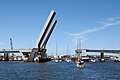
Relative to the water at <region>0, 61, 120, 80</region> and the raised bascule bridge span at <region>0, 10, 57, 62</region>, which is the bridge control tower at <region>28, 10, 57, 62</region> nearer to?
the raised bascule bridge span at <region>0, 10, 57, 62</region>

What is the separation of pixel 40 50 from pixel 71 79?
63900 mm

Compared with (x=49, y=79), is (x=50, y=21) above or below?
above

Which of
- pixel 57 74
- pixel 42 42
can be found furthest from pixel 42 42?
pixel 57 74

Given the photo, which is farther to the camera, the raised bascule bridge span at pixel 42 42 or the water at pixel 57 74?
the raised bascule bridge span at pixel 42 42

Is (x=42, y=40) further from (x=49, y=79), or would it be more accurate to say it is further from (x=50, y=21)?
(x=49, y=79)

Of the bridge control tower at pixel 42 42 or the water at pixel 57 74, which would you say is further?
the bridge control tower at pixel 42 42

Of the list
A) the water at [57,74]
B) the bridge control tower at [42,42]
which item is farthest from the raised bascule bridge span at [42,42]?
the water at [57,74]

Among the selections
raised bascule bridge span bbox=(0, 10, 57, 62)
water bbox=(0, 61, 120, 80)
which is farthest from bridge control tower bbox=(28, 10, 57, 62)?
water bbox=(0, 61, 120, 80)

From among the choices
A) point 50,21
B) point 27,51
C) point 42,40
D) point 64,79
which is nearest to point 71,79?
point 64,79

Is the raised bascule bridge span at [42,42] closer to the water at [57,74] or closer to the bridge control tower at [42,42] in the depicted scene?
the bridge control tower at [42,42]

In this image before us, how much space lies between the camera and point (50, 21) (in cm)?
8750

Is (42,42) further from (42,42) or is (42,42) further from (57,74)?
(57,74)

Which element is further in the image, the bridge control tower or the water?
the bridge control tower

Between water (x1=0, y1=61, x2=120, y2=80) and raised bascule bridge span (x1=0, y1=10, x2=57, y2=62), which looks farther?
raised bascule bridge span (x1=0, y1=10, x2=57, y2=62)
